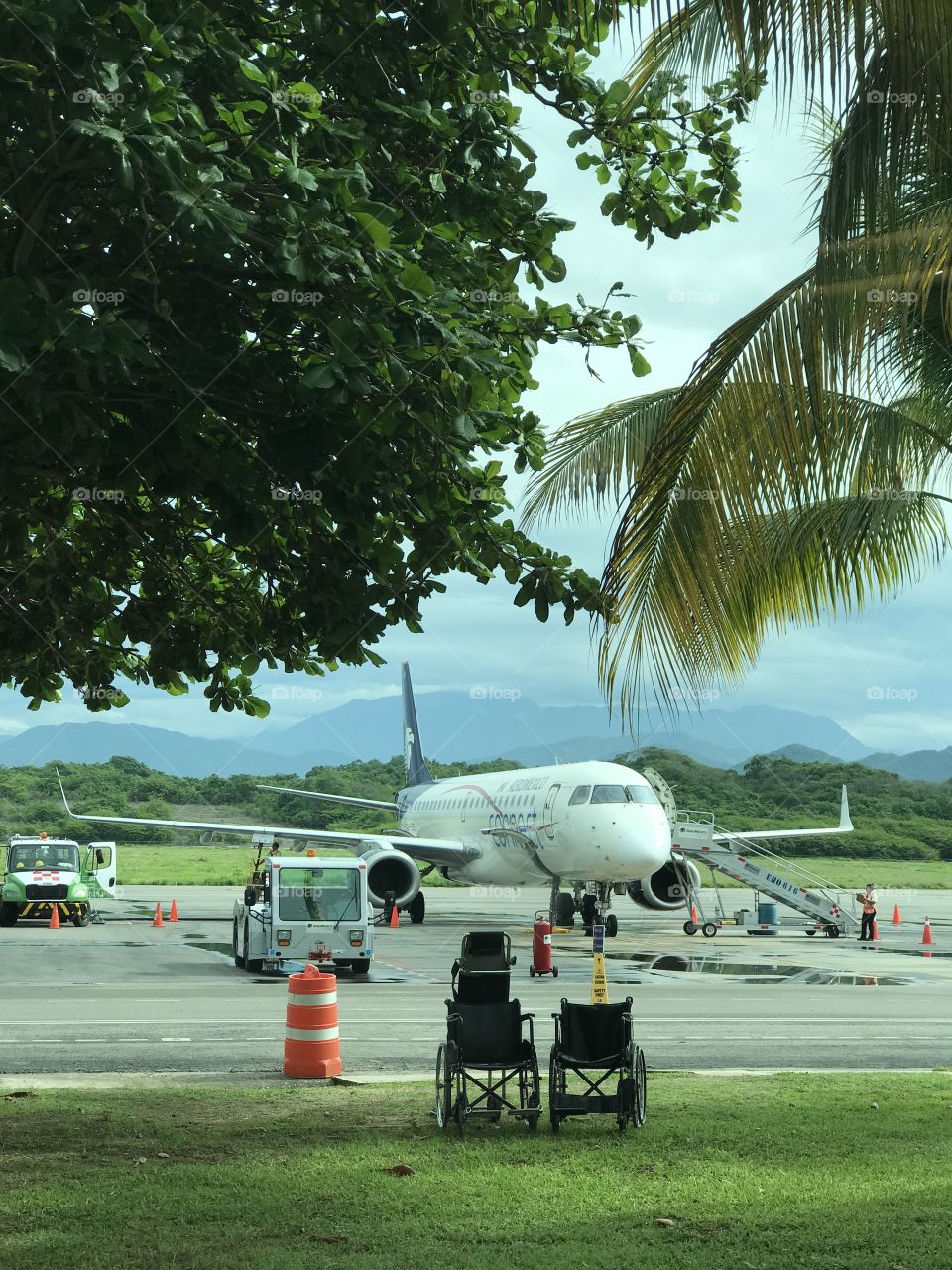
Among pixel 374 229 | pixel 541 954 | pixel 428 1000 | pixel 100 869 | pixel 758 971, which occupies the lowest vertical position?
pixel 428 1000

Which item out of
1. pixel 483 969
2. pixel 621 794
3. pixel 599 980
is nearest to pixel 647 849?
pixel 621 794

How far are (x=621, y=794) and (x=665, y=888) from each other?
7184 mm

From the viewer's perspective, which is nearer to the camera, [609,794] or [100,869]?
[609,794]

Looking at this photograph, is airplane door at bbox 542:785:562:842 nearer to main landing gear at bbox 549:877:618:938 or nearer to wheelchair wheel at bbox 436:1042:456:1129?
main landing gear at bbox 549:877:618:938

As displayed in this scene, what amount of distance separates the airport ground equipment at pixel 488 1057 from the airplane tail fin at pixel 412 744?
39.6 metres

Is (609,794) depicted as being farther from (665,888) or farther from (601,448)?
(601,448)

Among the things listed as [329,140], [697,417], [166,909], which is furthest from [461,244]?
[166,909]

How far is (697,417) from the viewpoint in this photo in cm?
841

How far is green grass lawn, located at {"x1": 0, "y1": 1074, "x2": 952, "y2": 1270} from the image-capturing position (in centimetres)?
675

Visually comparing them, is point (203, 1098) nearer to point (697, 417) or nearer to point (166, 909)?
point (697, 417)

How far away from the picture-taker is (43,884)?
32750 millimetres

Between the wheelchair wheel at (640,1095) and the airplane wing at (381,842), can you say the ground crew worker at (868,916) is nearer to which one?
the airplane wing at (381,842)

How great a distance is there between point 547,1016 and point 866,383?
10.8 metres

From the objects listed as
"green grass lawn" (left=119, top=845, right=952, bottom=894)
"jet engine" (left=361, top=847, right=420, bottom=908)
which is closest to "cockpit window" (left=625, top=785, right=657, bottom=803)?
"jet engine" (left=361, top=847, right=420, bottom=908)
